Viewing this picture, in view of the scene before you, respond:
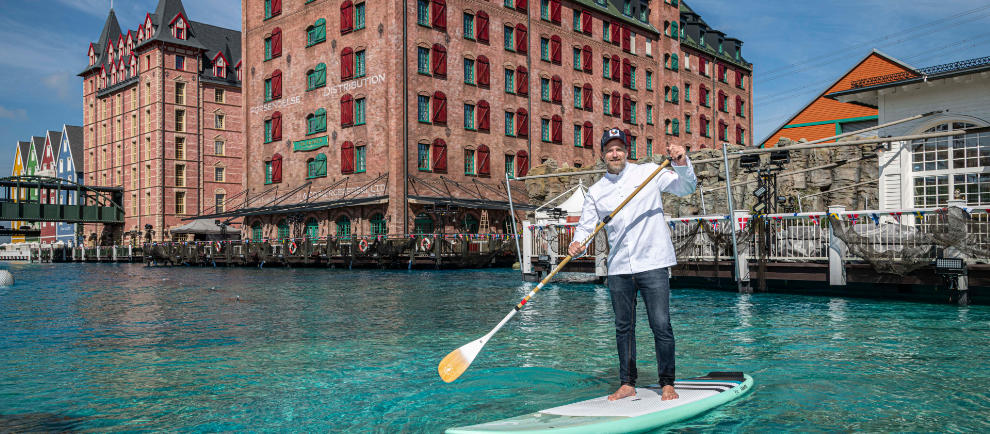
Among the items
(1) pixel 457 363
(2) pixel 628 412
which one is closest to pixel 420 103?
(1) pixel 457 363

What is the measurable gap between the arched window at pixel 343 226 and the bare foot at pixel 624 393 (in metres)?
37.3

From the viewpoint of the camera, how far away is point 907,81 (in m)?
20.0

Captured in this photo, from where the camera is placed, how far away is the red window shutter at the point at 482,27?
44.8m

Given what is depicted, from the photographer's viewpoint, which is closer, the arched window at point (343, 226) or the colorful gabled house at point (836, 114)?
the colorful gabled house at point (836, 114)

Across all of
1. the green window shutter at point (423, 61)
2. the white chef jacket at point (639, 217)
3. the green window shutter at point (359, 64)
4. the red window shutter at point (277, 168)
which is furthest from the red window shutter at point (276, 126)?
the white chef jacket at point (639, 217)

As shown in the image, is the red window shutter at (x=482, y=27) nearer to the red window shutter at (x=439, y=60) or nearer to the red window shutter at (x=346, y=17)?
the red window shutter at (x=439, y=60)

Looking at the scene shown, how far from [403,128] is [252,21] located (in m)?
17.4

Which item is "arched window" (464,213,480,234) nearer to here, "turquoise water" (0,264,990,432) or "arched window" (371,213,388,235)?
"arched window" (371,213,388,235)

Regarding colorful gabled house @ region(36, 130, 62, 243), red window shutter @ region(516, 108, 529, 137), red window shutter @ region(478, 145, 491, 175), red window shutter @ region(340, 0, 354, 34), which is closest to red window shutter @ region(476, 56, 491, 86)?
red window shutter @ region(516, 108, 529, 137)

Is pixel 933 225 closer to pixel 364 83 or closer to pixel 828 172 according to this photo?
pixel 828 172

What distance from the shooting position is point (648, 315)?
212 inches

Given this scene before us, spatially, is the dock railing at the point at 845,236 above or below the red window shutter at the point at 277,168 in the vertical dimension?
below

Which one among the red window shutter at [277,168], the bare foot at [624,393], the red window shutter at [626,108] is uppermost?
the red window shutter at [626,108]

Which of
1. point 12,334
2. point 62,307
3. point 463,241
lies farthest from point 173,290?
point 463,241
